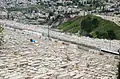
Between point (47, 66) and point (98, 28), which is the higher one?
point (47, 66)

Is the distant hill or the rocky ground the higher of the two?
the rocky ground

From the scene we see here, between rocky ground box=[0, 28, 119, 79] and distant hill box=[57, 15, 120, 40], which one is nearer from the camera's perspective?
rocky ground box=[0, 28, 119, 79]

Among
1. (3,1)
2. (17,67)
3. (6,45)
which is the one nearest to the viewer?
(17,67)

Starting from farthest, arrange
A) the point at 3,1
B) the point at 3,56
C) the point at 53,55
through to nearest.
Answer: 1. the point at 3,1
2. the point at 53,55
3. the point at 3,56

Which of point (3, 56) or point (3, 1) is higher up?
point (3, 56)

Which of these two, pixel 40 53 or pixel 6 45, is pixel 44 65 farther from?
pixel 6 45

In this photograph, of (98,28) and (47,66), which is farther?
(98,28)

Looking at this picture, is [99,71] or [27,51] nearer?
[99,71]

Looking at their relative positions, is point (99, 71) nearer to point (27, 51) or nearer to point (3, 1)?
point (27, 51)

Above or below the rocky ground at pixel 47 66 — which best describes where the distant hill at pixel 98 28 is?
below

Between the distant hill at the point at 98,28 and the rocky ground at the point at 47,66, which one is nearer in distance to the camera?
the rocky ground at the point at 47,66

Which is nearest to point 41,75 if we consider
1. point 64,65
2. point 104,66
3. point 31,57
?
point 64,65
